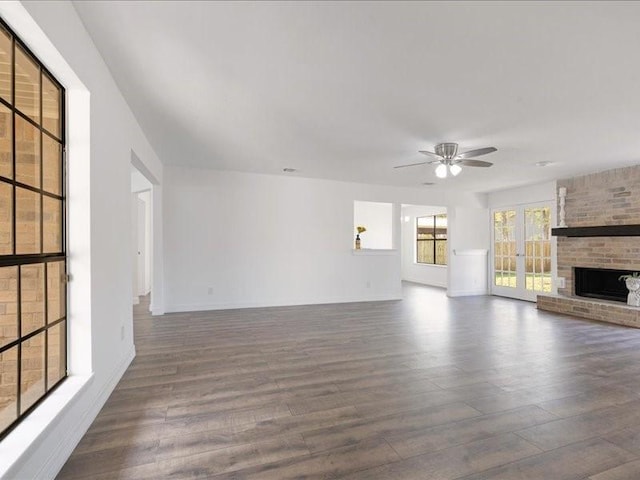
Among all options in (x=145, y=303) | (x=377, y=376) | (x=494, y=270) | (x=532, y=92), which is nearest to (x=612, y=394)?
(x=377, y=376)

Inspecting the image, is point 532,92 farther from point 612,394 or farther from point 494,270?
point 494,270

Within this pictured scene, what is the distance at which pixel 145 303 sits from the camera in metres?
6.27

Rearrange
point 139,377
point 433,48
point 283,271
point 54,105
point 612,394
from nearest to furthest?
point 54,105, point 433,48, point 612,394, point 139,377, point 283,271

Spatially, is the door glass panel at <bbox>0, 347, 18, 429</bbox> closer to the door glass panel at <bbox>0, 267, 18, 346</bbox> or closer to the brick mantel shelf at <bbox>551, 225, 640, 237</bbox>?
the door glass panel at <bbox>0, 267, 18, 346</bbox>

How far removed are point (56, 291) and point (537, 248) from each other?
24.7 feet

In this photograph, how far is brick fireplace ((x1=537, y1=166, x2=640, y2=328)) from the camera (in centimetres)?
505

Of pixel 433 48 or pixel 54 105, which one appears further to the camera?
pixel 433 48

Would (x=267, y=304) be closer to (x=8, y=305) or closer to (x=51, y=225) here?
(x=51, y=225)

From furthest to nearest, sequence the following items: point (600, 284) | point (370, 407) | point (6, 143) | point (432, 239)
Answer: point (432, 239)
point (600, 284)
point (370, 407)
point (6, 143)

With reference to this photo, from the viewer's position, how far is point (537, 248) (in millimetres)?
6652

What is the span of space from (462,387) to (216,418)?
6.16 ft

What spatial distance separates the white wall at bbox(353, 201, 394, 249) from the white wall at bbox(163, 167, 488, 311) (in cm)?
234

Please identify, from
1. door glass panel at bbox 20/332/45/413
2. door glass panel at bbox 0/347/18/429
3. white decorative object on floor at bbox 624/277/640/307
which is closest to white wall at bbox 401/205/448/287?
white decorative object on floor at bbox 624/277/640/307

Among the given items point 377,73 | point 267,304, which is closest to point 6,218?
point 377,73
